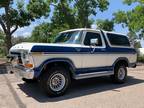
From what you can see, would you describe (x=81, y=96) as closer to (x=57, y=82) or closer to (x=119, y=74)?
(x=57, y=82)

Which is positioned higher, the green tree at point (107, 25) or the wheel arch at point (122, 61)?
the green tree at point (107, 25)

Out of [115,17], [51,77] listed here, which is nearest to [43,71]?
[51,77]

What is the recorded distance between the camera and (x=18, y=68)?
8.66 m

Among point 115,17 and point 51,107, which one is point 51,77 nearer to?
point 51,107

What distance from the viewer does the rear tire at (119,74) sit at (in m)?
10.5

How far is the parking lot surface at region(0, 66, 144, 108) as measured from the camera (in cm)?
736

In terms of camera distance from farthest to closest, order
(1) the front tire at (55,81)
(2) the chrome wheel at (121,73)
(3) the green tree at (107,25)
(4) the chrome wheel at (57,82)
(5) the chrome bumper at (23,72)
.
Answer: (3) the green tree at (107,25)
(2) the chrome wheel at (121,73)
(4) the chrome wheel at (57,82)
(1) the front tire at (55,81)
(5) the chrome bumper at (23,72)

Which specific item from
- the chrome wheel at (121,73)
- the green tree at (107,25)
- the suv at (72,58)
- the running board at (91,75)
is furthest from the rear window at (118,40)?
the green tree at (107,25)

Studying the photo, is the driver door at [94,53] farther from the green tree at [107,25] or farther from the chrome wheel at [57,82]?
the green tree at [107,25]

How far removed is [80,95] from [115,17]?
22982 millimetres

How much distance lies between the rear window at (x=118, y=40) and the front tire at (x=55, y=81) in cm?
268

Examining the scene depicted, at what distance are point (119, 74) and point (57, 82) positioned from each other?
332 centimetres

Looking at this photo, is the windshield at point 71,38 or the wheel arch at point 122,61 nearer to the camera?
the windshield at point 71,38

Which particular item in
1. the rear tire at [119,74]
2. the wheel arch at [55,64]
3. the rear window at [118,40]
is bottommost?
the rear tire at [119,74]
